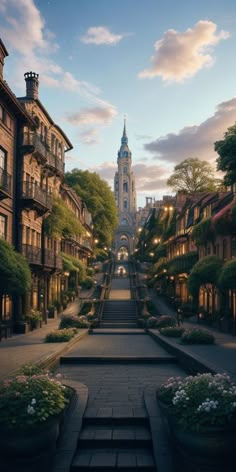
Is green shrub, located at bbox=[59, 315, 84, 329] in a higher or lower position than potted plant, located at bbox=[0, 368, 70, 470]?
lower

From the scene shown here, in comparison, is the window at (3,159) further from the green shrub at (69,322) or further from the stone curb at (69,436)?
the stone curb at (69,436)

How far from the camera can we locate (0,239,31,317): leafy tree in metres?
19.7

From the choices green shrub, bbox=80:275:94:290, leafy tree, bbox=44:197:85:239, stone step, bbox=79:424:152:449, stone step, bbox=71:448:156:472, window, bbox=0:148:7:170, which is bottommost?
stone step, bbox=71:448:156:472

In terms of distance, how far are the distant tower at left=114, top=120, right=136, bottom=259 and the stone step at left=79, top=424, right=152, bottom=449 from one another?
13386cm

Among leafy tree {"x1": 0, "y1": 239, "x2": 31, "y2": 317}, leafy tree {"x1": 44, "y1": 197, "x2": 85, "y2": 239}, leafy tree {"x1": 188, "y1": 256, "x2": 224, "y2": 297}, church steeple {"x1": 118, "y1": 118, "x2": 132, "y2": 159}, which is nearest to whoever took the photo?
leafy tree {"x1": 0, "y1": 239, "x2": 31, "y2": 317}

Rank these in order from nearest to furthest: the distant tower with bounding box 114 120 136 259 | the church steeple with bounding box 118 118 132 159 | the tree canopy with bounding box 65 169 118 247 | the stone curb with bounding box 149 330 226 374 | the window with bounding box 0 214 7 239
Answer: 1. the stone curb with bounding box 149 330 226 374
2. the window with bounding box 0 214 7 239
3. the tree canopy with bounding box 65 169 118 247
4. the distant tower with bounding box 114 120 136 259
5. the church steeple with bounding box 118 118 132 159

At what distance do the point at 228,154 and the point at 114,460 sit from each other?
577 inches

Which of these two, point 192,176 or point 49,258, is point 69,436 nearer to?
point 49,258

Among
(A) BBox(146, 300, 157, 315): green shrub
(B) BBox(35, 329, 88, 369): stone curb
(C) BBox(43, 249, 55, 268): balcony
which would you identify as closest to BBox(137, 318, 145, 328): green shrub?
(A) BBox(146, 300, 157, 315): green shrub

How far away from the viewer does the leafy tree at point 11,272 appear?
64.5 ft

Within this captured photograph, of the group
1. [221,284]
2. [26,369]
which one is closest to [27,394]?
[26,369]

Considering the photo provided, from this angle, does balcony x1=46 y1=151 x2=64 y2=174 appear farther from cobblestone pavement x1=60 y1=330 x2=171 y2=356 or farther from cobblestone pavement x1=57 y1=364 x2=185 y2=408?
cobblestone pavement x1=57 y1=364 x2=185 y2=408

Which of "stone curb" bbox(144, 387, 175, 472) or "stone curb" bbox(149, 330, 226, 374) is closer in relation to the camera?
"stone curb" bbox(144, 387, 175, 472)

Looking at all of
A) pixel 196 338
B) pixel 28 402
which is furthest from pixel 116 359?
pixel 28 402
